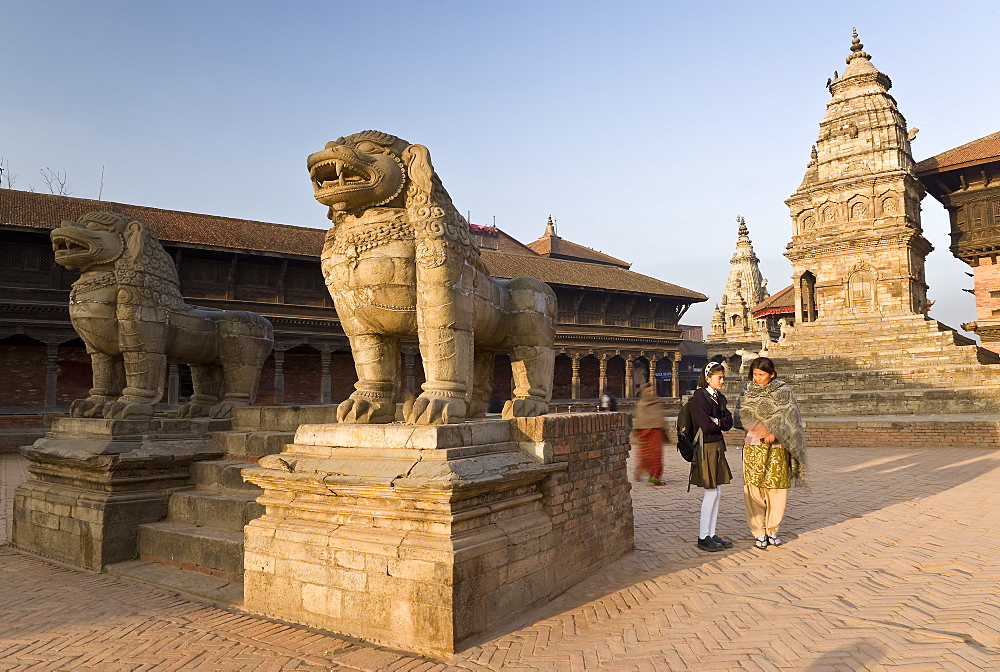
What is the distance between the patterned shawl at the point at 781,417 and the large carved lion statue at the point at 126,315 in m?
5.35

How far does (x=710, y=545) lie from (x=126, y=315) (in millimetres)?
5914

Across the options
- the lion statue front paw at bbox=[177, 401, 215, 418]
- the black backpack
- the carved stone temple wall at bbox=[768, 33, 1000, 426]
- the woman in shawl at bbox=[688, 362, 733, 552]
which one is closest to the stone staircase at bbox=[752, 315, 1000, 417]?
the carved stone temple wall at bbox=[768, 33, 1000, 426]

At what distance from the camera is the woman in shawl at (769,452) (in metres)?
5.49

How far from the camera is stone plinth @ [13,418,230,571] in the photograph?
5293 millimetres

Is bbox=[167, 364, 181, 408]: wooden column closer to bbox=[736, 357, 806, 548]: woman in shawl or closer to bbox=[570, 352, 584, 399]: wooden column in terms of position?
bbox=[570, 352, 584, 399]: wooden column

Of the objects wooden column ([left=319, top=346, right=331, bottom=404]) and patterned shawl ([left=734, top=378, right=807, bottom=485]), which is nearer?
patterned shawl ([left=734, top=378, right=807, bottom=485])

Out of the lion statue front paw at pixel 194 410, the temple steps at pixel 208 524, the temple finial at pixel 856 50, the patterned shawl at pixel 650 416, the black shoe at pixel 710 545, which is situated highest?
the temple finial at pixel 856 50

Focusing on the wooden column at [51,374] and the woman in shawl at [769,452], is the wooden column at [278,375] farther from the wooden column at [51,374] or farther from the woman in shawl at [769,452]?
the woman in shawl at [769,452]

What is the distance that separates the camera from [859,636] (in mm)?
3363

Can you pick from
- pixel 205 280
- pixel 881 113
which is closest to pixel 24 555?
pixel 205 280

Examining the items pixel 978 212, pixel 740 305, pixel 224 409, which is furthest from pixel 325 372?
pixel 740 305

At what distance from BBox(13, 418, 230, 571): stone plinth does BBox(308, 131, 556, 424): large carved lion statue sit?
255cm

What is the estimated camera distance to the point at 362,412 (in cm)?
421

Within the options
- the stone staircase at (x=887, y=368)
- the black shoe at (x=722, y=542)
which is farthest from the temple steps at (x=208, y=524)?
the stone staircase at (x=887, y=368)
